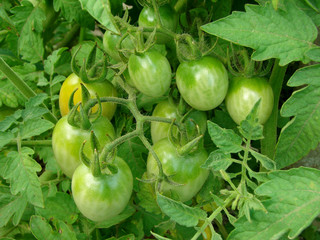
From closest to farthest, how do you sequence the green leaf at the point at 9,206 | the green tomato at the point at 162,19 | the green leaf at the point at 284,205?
1. the green leaf at the point at 284,205
2. the green tomato at the point at 162,19
3. the green leaf at the point at 9,206

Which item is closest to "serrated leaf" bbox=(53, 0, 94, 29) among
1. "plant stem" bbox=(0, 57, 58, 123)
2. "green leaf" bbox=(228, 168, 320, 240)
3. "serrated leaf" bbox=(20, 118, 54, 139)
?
"plant stem" bbox=(0, 57, 58, 123)

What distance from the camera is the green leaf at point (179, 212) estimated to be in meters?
0.64

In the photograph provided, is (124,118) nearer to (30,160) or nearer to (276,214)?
(30,160)

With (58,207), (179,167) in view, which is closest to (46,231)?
(58,207)

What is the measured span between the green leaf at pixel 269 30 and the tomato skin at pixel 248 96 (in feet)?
0.32

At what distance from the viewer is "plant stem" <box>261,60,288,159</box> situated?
2.68 feet

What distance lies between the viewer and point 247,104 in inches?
29.3

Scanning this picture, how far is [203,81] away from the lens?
73cm

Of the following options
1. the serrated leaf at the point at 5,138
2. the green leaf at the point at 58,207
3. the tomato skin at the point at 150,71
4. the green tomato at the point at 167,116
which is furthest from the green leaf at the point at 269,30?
the green leaf at the point at 58,207

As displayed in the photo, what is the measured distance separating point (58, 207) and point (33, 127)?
0.84ft

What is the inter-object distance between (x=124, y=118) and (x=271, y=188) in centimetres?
45

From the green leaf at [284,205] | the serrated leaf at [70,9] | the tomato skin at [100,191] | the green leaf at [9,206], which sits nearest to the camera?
the green leaf at [284,205]

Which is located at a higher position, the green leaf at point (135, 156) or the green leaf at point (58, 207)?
the green leaf at point (135, 156)

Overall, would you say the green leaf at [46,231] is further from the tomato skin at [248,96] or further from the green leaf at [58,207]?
the tomato skin at [248,96]
